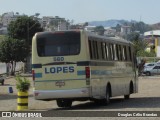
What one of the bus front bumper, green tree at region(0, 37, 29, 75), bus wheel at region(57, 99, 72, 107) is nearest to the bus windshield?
the bus front bumper

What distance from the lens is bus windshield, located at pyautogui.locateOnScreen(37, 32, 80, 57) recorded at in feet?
74.5

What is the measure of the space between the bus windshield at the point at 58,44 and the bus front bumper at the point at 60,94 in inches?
57.8

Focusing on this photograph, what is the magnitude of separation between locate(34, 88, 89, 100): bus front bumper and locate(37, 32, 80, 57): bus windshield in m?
1.47

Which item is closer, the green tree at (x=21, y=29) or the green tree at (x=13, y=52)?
the green tree at (x=13, y=52)

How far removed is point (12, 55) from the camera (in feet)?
282

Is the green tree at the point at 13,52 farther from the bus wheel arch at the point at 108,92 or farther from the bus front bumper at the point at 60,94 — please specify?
the bus front bumper at the point at 60,94

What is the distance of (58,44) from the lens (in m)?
22.9

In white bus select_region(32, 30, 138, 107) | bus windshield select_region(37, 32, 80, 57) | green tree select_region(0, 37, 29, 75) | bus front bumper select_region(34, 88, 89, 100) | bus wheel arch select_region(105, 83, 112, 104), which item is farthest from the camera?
green tree select_region(0, 37, 29, 75)

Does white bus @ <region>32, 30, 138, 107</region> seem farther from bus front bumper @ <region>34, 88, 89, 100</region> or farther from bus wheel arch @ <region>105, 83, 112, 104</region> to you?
bus wheel arch @ <region>105, 83, 112, 104</region>

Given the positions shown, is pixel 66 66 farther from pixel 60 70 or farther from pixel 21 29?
pixel 21 29

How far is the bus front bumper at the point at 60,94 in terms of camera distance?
881 inches

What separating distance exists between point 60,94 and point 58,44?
2009 mm

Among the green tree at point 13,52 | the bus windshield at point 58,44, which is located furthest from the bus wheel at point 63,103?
the green tree at point 13,52

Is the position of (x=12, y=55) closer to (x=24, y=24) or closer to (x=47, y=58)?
(x=24, y=24)
